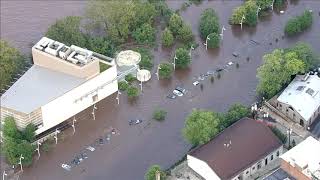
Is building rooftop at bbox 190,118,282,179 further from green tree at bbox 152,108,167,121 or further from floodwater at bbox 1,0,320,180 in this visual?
green tree at bbox 152,108,167,121

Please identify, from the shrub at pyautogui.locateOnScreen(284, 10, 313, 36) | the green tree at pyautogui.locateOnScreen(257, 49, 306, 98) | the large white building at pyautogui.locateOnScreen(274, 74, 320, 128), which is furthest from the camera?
the shrub at pyautogui.locateOnScreen(284, 10, 313, 36)

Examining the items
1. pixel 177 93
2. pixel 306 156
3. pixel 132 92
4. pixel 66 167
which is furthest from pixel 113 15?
pixel 306 156

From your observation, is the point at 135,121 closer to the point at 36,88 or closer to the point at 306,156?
the point at 36,88

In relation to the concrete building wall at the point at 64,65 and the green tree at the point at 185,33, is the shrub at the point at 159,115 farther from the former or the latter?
the green tree at the point at 185,33

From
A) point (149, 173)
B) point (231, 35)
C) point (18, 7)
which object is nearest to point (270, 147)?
point (149, 173)

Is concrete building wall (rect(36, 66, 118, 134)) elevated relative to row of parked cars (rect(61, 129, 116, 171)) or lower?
elevated

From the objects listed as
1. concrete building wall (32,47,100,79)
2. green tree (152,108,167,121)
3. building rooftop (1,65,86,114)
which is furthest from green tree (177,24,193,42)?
building rooftop (1,65,86,114)
